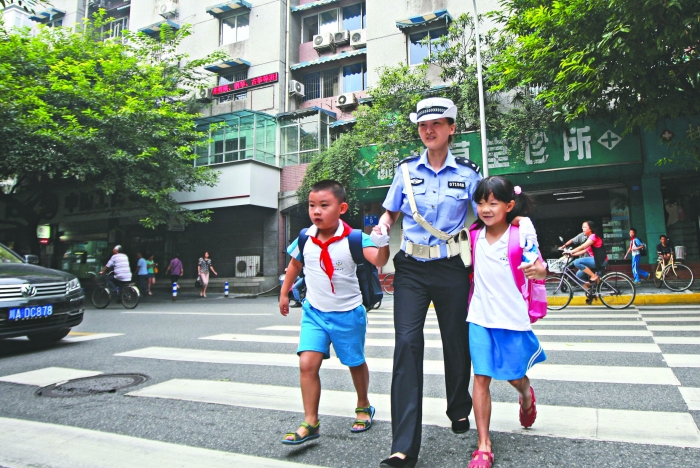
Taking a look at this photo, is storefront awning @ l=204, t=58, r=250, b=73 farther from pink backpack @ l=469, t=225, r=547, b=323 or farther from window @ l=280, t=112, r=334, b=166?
pink backpack @ l=469, t=225, r=547, b=323

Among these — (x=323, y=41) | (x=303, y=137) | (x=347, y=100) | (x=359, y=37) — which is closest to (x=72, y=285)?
(x=303, y=137)

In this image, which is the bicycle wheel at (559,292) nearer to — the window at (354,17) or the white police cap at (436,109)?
the white police cap at (436,109)

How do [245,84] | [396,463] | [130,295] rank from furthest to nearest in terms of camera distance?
[245,84], [130,295], [396,463]

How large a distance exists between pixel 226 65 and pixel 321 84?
14.8 ft

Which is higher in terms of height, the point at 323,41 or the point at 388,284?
the point at 323,41

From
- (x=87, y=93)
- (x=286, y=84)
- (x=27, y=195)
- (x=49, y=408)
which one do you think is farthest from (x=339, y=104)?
(x=49, y=408)

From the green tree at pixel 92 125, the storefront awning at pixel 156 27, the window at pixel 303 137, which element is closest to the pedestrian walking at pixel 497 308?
the green tree at pixel 92 125

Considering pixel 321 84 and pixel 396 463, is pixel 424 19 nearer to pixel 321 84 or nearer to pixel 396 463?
pixel 321 84

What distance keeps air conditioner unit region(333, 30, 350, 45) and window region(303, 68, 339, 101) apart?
119 centimetres

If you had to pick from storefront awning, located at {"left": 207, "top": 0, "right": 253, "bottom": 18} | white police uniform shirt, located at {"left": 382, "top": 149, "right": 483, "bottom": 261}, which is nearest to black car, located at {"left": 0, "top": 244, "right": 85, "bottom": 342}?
white police uniform shirt, located at {"left": 382, "top": 149, "right": 483, "bottom": 261}

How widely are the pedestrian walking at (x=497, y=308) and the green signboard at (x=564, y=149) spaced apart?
554 inches

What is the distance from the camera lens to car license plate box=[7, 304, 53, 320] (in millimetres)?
5556

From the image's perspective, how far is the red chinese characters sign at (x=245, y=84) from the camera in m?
21.1

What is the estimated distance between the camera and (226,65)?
22.2m
